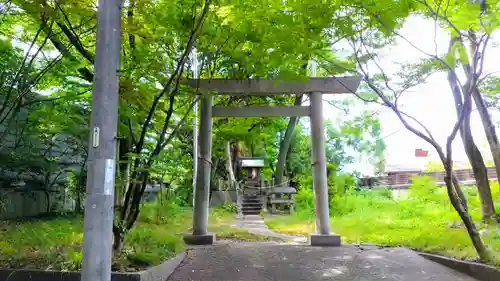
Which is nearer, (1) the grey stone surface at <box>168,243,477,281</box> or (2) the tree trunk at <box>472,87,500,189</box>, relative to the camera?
(1) the grey stone surface at <box>168,243,477,281</box>

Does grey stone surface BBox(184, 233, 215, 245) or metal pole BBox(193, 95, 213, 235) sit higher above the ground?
metal pole BBox(193, 95, 213, 235)

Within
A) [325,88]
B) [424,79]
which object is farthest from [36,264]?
[424,79]

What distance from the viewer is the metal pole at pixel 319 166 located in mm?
7246

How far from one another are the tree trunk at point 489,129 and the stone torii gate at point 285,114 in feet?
9.45

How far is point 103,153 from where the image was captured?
7.67 feet

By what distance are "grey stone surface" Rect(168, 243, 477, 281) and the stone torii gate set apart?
32.3 inches

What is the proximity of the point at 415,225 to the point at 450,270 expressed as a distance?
4344 millimetres

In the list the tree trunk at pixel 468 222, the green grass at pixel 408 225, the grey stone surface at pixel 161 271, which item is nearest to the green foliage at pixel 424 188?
the green grass at pixel 408 225

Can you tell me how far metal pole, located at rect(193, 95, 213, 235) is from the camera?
7270mm

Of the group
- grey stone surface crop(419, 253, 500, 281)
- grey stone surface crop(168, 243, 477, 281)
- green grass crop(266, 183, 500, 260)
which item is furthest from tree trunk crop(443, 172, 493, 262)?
grey stone surface crop(168, 243, 477, 281)

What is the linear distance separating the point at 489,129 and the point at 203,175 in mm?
6500

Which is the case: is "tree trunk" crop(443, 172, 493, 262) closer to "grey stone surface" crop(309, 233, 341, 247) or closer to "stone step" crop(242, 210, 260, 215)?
"grey stone surface" crop(309, 233, 341, 247)

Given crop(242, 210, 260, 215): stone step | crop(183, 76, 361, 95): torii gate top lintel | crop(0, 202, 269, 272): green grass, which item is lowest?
crop(242, 210, 260, 215): stone step

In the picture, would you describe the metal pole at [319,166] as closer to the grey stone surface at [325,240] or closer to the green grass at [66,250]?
the grey stone surface at [325,240]
